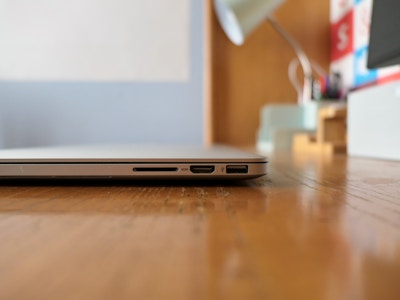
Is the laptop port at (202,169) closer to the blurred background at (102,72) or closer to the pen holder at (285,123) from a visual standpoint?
the pen holder at (285,123)

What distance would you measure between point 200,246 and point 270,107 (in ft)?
4.06

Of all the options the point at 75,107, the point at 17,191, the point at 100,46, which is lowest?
the point at 17,191

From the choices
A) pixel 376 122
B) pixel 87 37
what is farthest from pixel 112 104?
pixel 376 122

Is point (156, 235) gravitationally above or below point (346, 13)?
below

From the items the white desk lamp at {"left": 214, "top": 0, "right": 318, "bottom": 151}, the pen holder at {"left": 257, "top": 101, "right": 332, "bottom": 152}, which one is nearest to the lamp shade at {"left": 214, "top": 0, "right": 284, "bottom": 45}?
the white desk lamp at {"left": 214, "top": 0, "right": 318, "bottom": 151}

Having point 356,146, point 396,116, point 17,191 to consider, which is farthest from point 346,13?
point 17,191

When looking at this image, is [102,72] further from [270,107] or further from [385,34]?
[385,34]

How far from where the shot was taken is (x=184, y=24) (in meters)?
1.91

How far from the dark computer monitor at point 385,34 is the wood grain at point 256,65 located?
33.0 inches

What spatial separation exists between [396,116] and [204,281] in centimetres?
61

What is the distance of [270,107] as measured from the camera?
136 cm

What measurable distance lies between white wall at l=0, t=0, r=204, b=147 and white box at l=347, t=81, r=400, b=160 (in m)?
1.12

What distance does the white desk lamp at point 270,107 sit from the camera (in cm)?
122

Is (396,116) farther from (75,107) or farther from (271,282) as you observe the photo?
(75,107)
